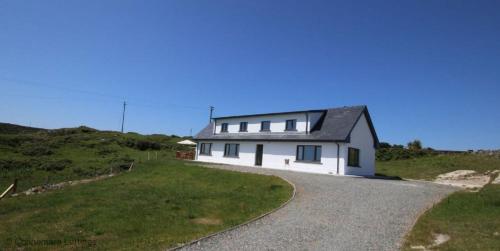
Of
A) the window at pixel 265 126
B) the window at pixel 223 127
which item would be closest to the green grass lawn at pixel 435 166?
the window at pixel 265 126

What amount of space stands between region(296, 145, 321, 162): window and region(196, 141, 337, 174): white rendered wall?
1.22 feet

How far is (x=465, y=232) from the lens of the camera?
35.2ft

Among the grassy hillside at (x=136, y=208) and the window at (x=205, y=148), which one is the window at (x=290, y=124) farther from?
the window at (x=205, y=148)

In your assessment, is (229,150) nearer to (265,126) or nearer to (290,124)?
(265,126)

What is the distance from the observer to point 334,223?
12469 mm

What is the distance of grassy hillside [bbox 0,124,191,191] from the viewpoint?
3203cm

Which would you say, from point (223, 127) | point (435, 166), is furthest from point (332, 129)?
point (223, 127)

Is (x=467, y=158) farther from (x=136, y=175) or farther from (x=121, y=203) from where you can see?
(x=121, y=203)

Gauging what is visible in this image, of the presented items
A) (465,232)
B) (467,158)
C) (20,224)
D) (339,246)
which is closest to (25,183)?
(20,224)

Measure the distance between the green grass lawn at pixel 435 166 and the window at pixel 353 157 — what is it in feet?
16.7

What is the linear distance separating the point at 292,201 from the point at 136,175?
17.0 m

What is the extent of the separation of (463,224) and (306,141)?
1998 centimetres

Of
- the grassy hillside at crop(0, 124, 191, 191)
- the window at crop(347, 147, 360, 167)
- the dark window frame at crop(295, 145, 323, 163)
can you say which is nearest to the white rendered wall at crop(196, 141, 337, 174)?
the dark window frame at crop(295, 145, 323, 163)

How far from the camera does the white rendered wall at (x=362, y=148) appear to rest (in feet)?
95.8
